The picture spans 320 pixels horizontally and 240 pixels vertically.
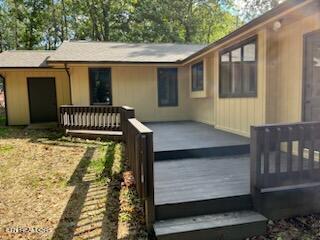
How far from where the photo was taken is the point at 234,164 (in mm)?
5004

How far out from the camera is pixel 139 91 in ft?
36.3

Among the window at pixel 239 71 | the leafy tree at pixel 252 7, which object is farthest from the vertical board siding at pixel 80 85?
the leafy tree at pixel 252 7

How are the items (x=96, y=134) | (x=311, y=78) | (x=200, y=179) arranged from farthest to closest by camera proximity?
(x=96, y=134)
(x=311, y=78)
(x=200, y=179)

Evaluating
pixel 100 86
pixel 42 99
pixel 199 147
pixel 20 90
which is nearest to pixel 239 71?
pixel 199 147

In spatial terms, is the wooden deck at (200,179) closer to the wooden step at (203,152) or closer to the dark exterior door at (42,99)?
the wooden step at (203,152)

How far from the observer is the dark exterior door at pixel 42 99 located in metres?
12.4

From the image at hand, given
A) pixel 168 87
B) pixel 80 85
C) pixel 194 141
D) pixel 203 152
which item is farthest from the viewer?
pixel 168 87

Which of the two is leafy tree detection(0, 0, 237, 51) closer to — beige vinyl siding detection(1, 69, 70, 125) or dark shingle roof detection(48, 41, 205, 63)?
dark shingle roof detection(48, 41, 205, 63)

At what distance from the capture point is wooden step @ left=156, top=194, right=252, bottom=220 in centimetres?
332

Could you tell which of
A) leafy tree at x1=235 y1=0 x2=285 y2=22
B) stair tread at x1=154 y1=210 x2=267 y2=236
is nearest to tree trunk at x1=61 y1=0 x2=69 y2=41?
leafy tree at x1=235 y1=0 x2=285 y2=22

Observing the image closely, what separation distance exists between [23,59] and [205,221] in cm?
1189

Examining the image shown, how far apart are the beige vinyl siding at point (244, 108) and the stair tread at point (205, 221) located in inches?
117

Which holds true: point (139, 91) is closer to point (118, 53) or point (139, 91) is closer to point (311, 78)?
point (118, 53)

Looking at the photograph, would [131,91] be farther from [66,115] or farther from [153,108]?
[66,115]
